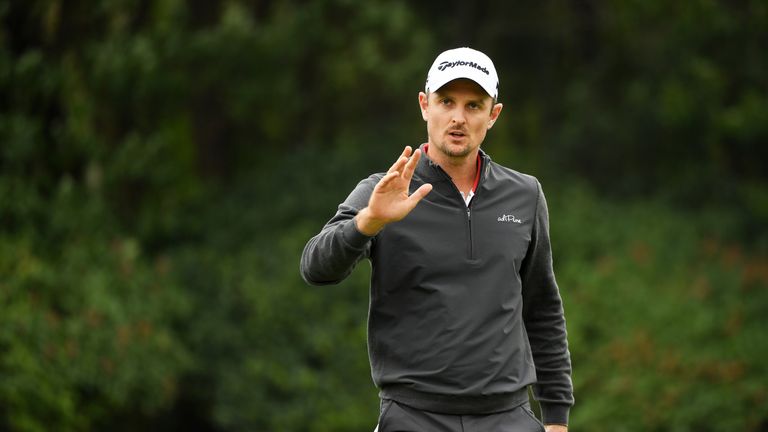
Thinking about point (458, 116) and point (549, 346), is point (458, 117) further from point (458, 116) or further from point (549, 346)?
point (549, 346)

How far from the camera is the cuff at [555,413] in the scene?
15.3 feet

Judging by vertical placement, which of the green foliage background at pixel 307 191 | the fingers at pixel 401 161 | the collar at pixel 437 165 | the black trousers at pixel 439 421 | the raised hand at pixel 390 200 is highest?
the green foliage background at pixel 307 191

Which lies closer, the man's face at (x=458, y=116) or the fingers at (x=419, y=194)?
the fingers at (x=419, y=194)

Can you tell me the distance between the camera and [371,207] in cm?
382

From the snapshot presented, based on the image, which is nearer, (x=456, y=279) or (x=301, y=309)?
(x=456, y=279)

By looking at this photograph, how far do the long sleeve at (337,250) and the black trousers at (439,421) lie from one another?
21.1 inches

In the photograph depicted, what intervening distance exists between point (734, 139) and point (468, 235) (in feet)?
45.5

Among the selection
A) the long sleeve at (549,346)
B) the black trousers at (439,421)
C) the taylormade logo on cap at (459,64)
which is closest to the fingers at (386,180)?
the taylormade logo on cap at (459,64)

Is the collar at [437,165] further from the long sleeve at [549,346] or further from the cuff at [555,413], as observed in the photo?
the cuff at [555,413]

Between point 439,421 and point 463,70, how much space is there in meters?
1.23

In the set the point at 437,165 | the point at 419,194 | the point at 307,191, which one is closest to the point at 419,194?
the point at 419,194

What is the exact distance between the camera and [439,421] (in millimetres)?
4148

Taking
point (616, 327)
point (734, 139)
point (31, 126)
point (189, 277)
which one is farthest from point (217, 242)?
point (734, 139)

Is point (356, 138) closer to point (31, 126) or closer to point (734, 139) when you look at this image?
point (734, 139)
